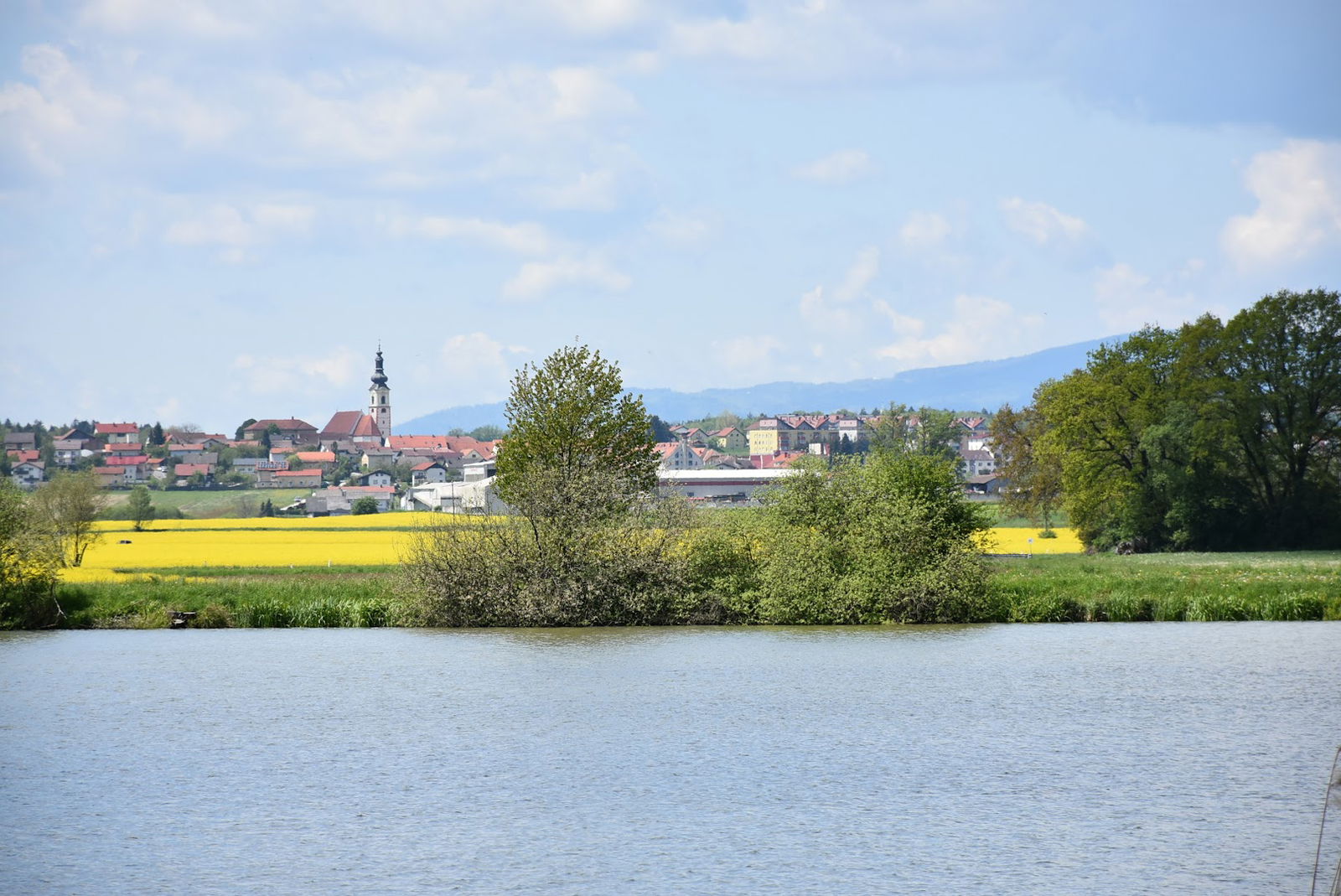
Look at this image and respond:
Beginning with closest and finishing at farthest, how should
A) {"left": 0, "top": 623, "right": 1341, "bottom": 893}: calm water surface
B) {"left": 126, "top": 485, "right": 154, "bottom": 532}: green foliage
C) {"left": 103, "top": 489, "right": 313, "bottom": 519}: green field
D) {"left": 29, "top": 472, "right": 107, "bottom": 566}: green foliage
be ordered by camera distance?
{"left": 0, "top": 623, "right": 1341, "bottom": 893}: calm water surface → {"left": 29, "top": 472, "right": 107, "bottom": 566}: green foliage → {"left": 126, "top": 485, "right": 154, "bottom": 532}: green foliage → {"left": 103, "top": 489, "right": 313, "bottom": 519}: green field

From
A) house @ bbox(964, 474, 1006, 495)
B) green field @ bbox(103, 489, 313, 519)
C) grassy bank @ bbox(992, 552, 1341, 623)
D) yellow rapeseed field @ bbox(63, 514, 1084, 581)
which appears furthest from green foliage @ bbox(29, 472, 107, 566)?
house @ bbox(964, 474, 1006, 495)

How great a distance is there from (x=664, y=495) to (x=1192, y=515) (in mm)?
33687

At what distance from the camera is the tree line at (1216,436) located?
66.4 m

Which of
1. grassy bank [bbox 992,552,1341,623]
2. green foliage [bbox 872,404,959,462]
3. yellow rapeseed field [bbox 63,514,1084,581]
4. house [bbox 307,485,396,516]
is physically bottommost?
grassy bank [bbox 992,552,1341,623]

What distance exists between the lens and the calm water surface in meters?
15.3

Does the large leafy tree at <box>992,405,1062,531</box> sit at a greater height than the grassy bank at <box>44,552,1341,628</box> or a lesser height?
greater

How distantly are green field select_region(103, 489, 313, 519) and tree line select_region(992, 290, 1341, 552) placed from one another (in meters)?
80.2

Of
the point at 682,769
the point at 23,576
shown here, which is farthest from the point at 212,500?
the point at 682,769

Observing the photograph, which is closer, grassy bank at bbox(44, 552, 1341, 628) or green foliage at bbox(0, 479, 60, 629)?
grassy bank at bbox(44, 552, 1341, 628)

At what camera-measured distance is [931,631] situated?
37.1 meters

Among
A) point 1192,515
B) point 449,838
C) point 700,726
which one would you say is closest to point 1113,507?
point 1192,515

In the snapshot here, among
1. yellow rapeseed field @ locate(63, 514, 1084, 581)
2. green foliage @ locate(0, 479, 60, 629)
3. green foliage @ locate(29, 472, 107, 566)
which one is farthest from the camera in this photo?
yellow rapeseed field @ locate(63, 514, 1084, 581)

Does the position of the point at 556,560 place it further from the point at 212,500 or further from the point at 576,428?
the point at 212,500

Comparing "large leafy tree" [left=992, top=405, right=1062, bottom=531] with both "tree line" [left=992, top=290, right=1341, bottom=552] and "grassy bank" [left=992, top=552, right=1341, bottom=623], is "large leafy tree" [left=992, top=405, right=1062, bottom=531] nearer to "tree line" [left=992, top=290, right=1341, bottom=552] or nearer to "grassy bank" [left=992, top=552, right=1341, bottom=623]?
"tree line" [left=992, top=290, right=1341, bottom=552]
